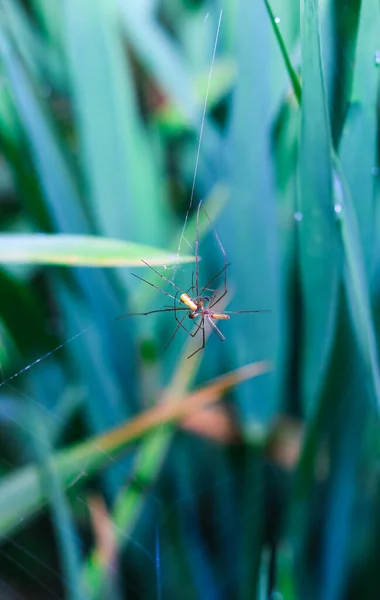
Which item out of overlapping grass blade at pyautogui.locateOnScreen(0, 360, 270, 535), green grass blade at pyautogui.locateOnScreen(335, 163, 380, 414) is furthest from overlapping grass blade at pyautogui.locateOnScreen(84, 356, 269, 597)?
green grass blade at pyautogui.locateOnScreen(335, 163, 380, 414)

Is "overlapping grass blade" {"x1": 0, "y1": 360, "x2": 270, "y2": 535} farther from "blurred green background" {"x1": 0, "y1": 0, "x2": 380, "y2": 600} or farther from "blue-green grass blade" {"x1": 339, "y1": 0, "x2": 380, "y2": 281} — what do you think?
"blue-green grass blade" {"x1": 339, "y1": 0, "x2": 380, "y2": 281}

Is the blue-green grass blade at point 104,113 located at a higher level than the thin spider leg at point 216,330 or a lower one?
higher

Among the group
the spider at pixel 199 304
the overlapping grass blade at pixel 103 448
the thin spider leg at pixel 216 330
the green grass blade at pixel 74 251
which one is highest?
the spider at pixel 199 304

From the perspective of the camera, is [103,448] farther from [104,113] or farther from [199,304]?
[104,113]

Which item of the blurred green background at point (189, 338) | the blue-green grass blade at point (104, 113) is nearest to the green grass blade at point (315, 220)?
the blurred green background at point (189, 338)

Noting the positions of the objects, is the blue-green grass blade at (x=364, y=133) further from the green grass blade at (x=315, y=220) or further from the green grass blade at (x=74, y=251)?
the green grass blade at (x=74, y=251)

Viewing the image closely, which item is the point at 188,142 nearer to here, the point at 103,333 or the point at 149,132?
the point at 149,132
